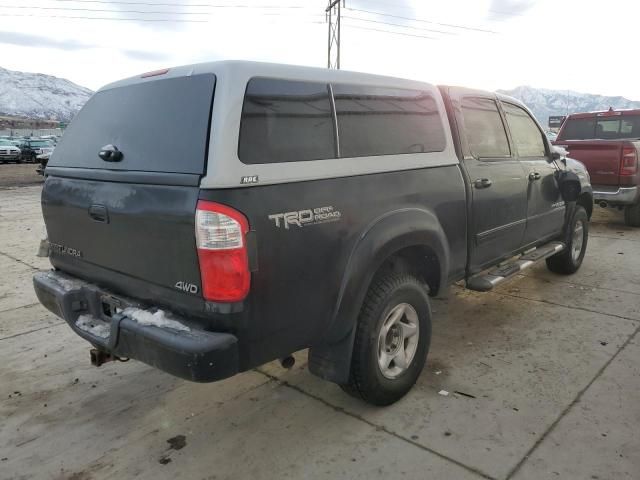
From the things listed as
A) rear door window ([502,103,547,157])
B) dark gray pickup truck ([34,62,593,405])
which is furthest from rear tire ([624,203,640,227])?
dark gray pickup truck ([34,62,593,405])

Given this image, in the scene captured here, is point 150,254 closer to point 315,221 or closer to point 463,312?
point 315,221

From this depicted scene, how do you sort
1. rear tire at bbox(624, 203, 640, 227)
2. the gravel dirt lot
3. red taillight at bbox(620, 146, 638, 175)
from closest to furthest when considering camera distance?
1. the gravel dirt lot
2. red taillight at bbox(620, 146, 638, 175)
3. rear tire at bbox(624, 203, 640, 227)

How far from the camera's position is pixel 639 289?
5.42 m

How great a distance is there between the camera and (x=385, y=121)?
3125mm

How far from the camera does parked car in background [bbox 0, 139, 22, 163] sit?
31.6m

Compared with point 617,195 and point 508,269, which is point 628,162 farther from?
point 508,269

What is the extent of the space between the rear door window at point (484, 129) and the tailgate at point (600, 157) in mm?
4866

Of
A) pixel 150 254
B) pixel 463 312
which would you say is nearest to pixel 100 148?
pixel 150 254

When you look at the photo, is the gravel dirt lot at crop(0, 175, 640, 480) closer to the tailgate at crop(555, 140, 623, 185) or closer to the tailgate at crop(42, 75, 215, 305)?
the tailgate at crop(42, 75, 215, 305)

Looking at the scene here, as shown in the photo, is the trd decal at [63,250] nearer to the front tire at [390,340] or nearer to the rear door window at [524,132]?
the front tire at [390,340]

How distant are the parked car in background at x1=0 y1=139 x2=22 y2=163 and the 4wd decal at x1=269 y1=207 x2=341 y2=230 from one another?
117 ft

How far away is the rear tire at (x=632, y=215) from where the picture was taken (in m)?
8.80

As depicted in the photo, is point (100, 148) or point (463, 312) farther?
point (463, 312)

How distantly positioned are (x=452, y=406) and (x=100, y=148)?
8.69 feet
